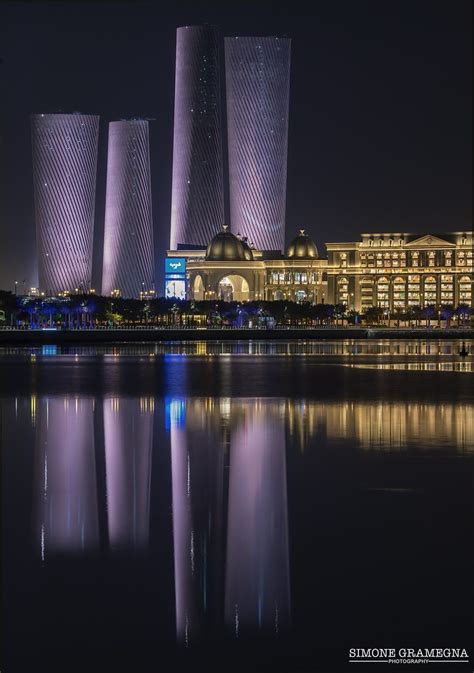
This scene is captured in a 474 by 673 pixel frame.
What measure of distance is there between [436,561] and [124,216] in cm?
17630

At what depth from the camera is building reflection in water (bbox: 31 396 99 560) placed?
15.1 m

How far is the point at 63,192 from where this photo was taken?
185 m

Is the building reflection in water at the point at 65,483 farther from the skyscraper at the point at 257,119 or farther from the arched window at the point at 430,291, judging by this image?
the skyscraper at the point at 257,119

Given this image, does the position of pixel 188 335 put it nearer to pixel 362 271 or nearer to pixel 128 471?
pixel 362 271

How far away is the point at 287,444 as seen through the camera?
24.2 meters

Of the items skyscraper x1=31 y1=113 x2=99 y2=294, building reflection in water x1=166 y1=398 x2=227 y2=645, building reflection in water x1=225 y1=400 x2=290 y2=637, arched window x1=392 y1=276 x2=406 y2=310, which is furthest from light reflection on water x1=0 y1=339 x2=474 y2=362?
skyscraper x1=31 y1=113 x2=99 y2=294

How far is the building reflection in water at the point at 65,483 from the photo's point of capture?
Result: 15.1 meters

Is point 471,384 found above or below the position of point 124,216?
below

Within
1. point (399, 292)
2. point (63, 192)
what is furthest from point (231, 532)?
point (63, 192)

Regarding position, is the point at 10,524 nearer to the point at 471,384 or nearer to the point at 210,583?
the point at 210,583

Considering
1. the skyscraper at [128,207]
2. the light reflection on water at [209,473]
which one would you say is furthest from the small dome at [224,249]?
the light reflection on water at [209,473]

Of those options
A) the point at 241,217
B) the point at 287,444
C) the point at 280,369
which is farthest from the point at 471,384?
the point at 241,217

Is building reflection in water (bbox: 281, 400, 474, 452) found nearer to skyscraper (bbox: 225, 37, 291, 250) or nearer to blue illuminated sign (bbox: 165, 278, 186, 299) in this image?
blue illuminated sign (bbox: 165, 278, 186, 299)

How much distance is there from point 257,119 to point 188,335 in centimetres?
7180
